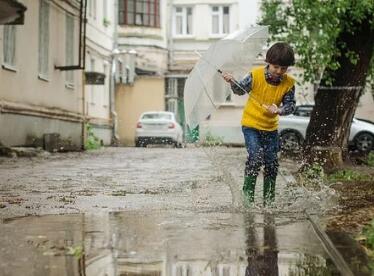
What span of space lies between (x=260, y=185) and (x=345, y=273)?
5893 millimetres

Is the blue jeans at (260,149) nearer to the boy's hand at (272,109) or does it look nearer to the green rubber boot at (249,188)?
the green rubber boot at (249,188)

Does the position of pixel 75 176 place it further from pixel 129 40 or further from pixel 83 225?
pixel 129 40

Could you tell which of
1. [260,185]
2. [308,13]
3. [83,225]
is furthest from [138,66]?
[83,225]

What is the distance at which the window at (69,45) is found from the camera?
24.9 metres

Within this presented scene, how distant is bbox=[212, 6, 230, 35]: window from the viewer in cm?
4338

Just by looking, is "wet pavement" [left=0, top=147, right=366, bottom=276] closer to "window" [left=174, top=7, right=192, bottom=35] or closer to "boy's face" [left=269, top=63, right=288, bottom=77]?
"boy's face" [left=269, top=63, right=288, bottom=77]

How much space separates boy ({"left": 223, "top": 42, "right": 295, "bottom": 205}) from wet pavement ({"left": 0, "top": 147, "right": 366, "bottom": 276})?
47 centimetres

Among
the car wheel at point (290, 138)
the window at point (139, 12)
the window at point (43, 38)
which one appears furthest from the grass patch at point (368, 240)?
the window at point (139, 12)

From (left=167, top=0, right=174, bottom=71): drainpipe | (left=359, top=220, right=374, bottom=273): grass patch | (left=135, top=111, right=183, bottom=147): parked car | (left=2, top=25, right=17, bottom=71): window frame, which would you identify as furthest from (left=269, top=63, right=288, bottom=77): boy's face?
(left=167, top=0, right=174, bottom=71): drainpipe

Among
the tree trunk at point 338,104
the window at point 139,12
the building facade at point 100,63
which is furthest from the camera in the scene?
the window at point 139,12

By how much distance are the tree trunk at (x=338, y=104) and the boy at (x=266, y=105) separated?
5.82 metres

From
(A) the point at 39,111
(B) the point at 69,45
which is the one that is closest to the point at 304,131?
(B) the point at 69,45

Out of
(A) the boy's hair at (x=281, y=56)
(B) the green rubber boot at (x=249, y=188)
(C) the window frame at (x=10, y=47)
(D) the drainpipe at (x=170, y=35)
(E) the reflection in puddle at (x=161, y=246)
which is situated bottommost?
A: (E) the reflection in puddle at (x=161, y=246)

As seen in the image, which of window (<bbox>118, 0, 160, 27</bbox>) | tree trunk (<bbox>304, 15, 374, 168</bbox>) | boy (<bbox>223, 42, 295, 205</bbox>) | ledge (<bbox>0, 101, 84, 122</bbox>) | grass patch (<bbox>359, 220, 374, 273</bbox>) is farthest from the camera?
window (<bbox>118, 0, 160, 27</bbox>)
